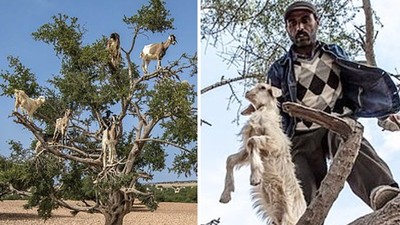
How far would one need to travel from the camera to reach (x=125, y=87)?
2639 mm

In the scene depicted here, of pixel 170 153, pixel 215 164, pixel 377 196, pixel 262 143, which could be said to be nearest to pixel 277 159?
pixel 262 143

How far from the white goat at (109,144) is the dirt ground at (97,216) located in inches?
9.5

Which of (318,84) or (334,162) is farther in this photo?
(318,84)

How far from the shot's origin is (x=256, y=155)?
4.29 ft

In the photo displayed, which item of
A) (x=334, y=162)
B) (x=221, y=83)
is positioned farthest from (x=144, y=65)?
(x=334, y=162)

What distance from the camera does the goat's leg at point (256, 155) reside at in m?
1.28

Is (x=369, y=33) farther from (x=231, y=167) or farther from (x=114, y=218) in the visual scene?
(x=114, y=218)

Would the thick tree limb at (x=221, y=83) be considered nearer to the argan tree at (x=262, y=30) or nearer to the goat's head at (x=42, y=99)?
the argan tree at (x=262, y=30)

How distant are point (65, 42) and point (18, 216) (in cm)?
76

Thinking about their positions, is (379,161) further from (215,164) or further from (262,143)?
(215,164)

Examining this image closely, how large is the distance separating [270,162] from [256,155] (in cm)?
5

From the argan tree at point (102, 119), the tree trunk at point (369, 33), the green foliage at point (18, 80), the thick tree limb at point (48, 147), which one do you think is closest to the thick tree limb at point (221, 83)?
the tree trunk at point (369, 33)

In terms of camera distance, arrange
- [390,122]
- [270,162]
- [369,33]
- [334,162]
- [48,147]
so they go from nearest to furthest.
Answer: [334,162] < [270,162] < [390,122] < [369,33] < [48,147]

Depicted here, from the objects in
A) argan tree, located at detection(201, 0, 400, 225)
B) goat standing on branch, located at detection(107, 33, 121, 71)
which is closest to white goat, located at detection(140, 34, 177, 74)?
goat standing on branch, located at detection(107, 33, 121, 71)
